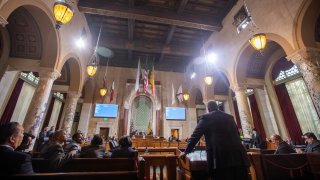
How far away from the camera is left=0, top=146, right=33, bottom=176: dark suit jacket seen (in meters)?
1.42

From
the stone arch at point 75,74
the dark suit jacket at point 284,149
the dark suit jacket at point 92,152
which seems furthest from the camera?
the stone arch at point 75,74

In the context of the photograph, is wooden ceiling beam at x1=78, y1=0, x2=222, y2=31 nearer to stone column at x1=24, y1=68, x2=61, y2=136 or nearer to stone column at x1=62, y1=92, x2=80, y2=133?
stone column at x1=24, y1=68, x2=61, y2=136

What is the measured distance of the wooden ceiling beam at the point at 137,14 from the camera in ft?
25.5

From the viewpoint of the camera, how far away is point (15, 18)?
19.3 feet

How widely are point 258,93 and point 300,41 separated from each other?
5.34 metres

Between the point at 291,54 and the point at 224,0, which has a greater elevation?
the point at 224,0

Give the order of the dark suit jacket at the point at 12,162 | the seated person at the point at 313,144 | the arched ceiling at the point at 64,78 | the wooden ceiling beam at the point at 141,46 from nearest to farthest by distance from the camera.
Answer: the dark suit jacket at the point at 12,162 < the seated person at the point at 313,144 < the arched ceiling at the point at 64,78 < the wooden ceiling beam at the point at 141,46

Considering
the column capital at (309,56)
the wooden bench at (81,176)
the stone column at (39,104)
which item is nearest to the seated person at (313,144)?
the column capital at (309,56)

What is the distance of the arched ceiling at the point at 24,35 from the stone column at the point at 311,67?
9.10 m

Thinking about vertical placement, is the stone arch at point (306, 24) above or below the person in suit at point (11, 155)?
above

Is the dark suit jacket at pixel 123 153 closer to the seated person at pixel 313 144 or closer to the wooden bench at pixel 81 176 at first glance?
the wooden bench at pixel 81 176

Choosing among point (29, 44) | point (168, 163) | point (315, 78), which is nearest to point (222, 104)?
point (315, 78)

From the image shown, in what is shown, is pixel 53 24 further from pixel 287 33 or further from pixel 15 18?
pixel 287 33

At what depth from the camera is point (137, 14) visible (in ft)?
26.5
